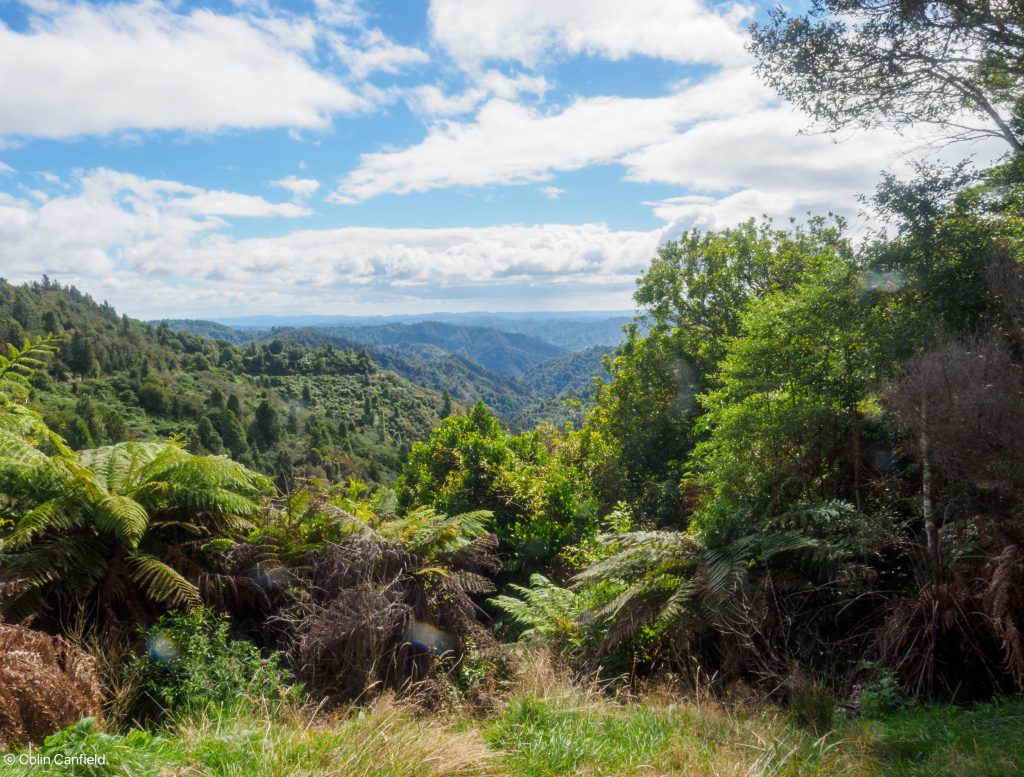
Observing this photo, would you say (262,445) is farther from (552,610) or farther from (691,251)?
(552,610)

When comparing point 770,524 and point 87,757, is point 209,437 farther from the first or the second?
point 87,757

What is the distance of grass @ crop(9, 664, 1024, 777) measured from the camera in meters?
2.74

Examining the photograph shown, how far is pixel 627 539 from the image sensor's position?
244 inches

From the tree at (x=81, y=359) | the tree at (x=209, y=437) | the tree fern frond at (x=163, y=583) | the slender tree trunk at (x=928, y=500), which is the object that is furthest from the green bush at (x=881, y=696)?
the tree at (x=81, y=359)

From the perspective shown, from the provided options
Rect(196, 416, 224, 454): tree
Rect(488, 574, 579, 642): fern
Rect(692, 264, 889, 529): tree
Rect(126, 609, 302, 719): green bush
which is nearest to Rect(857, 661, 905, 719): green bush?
Rect(692, 264, 889, 529): tree

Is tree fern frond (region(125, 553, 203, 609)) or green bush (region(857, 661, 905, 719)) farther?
tree fern frond (region(125, 553, 203, 609))

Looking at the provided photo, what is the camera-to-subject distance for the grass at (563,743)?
2744 millimetres

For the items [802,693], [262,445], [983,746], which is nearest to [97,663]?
[802,693]

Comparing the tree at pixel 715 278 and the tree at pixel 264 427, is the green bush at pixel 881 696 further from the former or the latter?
the tree at pixel 264 427

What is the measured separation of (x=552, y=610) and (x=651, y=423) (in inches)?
373

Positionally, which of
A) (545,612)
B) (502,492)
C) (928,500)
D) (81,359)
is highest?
(81,359)

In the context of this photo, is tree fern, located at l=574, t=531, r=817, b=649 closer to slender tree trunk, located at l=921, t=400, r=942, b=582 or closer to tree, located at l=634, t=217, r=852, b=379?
slender tree trunk, located at l=921, t=400, r=942, b=582

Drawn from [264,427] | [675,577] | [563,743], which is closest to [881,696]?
[675,577]

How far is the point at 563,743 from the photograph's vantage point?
10.9ft
